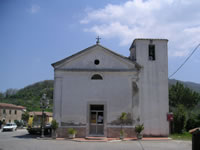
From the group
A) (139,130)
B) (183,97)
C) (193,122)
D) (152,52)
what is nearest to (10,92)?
(183,97)

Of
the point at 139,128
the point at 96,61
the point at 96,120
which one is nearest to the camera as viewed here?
the point at 139,128

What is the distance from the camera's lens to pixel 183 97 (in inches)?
1476

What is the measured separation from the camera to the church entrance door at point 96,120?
745 inches

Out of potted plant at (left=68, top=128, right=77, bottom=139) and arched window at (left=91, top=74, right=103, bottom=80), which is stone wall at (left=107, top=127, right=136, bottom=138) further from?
arched window at (left=91, top=74, right=103, bottom=80)

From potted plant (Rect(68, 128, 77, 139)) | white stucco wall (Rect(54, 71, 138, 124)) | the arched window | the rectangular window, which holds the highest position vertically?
the rectangular window

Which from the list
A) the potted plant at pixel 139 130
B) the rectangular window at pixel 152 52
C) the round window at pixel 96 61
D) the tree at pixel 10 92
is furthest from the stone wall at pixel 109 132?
the tree at pixel 10 92

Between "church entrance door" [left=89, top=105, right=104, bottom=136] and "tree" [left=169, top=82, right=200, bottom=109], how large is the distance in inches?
852

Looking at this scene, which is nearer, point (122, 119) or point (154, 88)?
point (122, 119)

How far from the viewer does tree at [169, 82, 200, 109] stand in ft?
123

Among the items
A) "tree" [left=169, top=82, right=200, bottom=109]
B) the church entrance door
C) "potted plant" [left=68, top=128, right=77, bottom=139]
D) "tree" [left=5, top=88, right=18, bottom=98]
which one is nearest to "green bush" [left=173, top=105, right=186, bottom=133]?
the church entrance door

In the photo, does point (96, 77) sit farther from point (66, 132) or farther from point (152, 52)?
point (152, 52)

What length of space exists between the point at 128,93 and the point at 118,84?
1133mm

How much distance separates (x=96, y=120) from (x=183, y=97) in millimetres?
23186

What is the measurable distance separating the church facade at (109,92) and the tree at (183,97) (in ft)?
61.5
